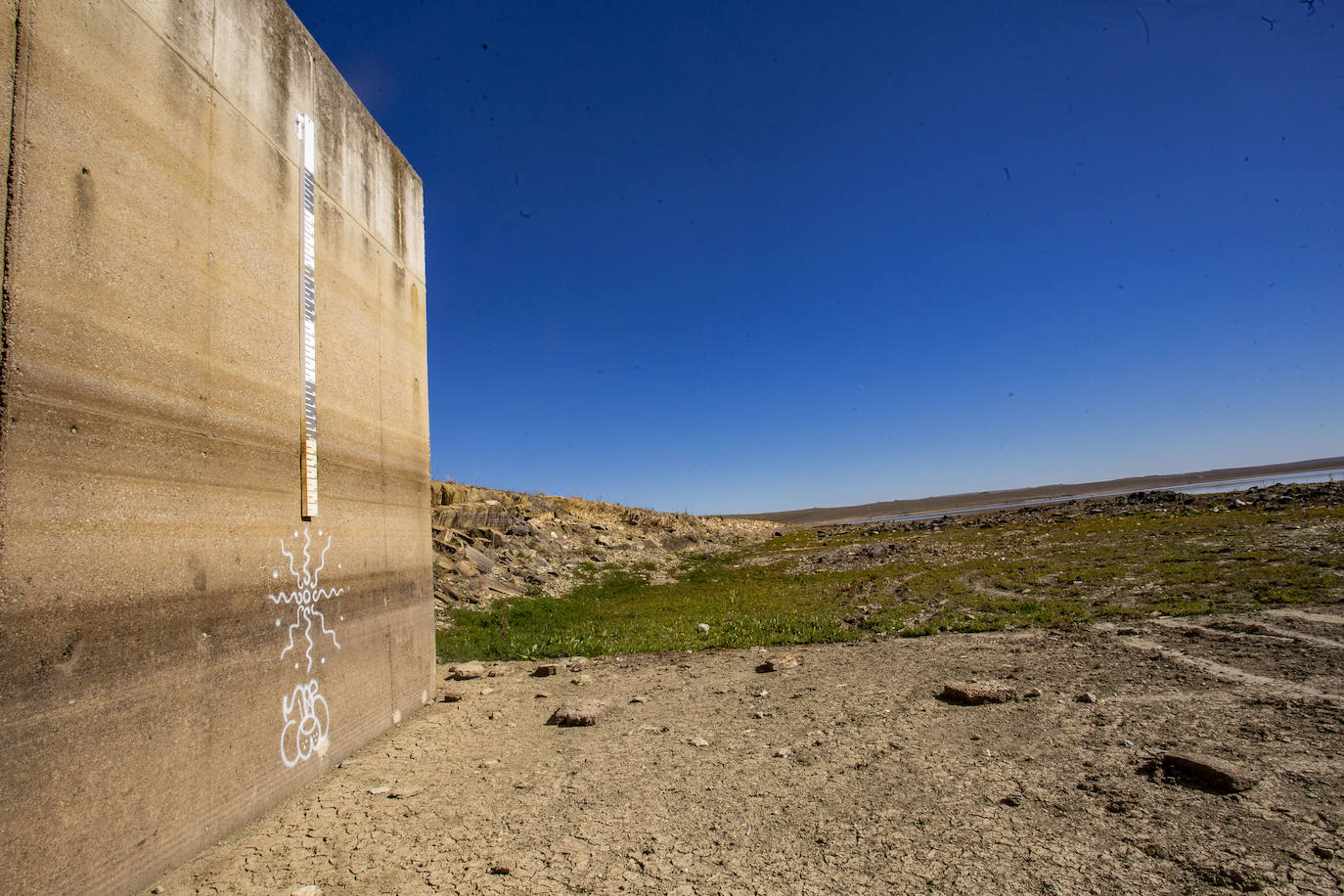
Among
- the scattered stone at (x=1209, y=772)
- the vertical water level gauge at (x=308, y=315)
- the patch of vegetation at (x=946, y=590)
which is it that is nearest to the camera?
the scattered stone at (x=1209, y=772)

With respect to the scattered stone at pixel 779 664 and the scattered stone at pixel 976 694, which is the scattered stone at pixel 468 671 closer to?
the scattered stone at pixel 779 664

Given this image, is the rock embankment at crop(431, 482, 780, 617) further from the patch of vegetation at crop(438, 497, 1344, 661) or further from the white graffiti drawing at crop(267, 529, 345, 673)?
the white graffiti drawing at crop(267, 529, 345, 673)

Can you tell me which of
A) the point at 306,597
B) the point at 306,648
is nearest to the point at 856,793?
the point at 306,648

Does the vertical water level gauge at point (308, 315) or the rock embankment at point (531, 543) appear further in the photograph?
the rock embankment at point (531, 543)

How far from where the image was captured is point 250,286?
15.0ft

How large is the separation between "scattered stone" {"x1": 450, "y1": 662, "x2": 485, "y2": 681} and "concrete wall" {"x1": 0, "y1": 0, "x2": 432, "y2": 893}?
9.18ft

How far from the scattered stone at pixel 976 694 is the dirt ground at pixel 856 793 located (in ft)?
0.54

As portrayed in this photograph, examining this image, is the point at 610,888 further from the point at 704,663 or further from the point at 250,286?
the point at 704,663

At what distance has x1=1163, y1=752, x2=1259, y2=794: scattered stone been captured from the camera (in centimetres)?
407

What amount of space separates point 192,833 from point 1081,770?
5673mm

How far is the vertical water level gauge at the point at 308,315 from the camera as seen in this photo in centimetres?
510

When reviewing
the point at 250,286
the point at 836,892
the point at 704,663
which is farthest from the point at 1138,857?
the point at 250,286

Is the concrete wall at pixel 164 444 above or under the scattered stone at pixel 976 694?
above

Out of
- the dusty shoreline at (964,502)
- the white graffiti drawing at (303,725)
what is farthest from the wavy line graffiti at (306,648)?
the dusty shoreline at (964,502)
